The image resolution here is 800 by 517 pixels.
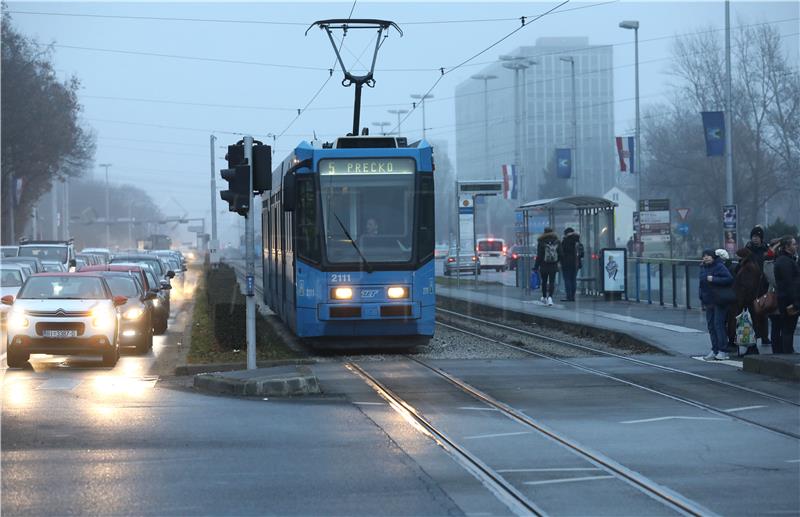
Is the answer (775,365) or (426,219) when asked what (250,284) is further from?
(775,365)

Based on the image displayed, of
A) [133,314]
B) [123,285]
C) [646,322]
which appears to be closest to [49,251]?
[123,285]

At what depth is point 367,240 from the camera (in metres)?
20.5

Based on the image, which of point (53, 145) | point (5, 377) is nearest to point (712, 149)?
point (5, 377)

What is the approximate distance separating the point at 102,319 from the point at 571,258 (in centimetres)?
1594

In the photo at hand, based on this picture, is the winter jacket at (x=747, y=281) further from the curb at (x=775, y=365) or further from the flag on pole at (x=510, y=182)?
the flag on pole at (x=510, y=182)

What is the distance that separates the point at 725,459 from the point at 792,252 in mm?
7913

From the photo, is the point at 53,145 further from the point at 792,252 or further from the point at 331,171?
the point at 792,252

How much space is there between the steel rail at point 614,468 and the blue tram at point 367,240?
18.5 ft

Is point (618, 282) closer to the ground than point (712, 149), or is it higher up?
closer to the ground

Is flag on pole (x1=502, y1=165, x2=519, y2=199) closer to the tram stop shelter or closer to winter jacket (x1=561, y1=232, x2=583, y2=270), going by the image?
the tram stop shelter

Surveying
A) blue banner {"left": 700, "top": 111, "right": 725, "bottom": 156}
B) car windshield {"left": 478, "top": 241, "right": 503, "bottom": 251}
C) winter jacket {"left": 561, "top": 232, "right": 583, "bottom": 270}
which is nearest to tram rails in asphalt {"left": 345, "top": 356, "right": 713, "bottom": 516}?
winter jacket {"left": 561, "top": 232, "right": 583, "bottom": 270}

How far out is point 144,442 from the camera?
11344mm

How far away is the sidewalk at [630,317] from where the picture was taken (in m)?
22.0

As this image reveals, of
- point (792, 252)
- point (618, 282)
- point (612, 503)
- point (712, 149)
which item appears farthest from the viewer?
point (712, 149)
